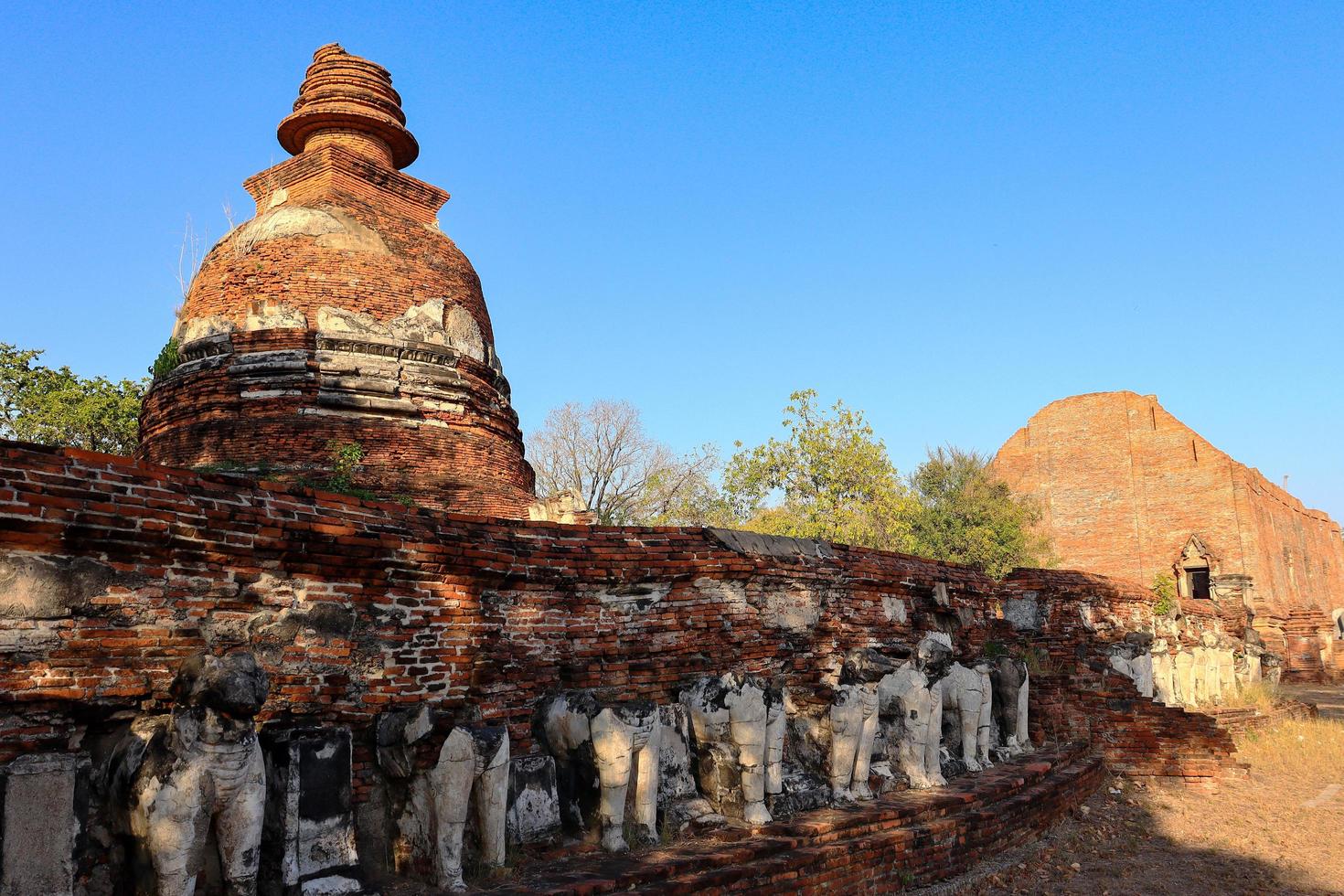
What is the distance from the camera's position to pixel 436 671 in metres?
4.70

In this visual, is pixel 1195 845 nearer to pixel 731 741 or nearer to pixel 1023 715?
pixel 1023 715

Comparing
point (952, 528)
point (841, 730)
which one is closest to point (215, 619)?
point (841, 730)

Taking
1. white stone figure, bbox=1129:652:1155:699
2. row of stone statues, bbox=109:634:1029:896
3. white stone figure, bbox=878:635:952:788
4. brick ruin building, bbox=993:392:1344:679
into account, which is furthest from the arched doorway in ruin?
white stone figure, bbox=878:635:952:788

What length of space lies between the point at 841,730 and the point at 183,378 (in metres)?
7.32

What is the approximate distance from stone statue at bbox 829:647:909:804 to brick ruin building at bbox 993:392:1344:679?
2195 cm

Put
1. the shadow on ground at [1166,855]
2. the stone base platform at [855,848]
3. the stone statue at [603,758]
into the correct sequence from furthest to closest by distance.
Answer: the shadow on ground at [1166,855]
the stone statue at [603,758]
the stone base platform at [855,848]

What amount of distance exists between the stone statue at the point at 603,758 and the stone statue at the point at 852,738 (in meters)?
1.73

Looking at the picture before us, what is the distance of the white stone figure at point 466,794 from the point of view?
4.17 m

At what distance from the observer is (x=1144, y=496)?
27.4m

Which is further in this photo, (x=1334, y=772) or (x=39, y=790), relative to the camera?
(x=1334, y=772)

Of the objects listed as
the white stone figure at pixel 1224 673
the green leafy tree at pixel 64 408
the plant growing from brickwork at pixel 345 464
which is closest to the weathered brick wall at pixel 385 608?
the plant growing from brickwork at pixel 345 464

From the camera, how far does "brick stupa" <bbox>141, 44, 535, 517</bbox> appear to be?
907cm

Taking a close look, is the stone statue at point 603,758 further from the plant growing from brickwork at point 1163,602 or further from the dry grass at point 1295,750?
the plant growing from brickwork at point 1163,602

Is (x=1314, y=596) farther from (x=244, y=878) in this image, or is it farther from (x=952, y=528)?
(x=244, y=878)
